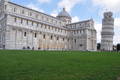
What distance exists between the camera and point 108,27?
94.2 m

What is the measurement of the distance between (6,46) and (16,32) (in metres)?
6.02

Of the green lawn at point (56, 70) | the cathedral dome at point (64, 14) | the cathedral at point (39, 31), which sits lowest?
the green lawn at point (56, 70)

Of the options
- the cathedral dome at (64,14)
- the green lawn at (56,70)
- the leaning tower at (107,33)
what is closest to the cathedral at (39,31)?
the cathedral dome at (64,14)

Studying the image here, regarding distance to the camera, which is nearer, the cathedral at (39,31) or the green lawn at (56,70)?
the green lawn at (56,70)

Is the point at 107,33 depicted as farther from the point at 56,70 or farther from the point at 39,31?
the point at 56,70

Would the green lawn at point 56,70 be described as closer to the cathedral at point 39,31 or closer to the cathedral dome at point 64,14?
the cathedral at point 39,31

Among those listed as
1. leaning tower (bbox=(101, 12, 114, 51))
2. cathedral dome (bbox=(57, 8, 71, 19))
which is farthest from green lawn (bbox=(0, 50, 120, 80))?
leaning tower (bbox=(101, 12, 114, 51))

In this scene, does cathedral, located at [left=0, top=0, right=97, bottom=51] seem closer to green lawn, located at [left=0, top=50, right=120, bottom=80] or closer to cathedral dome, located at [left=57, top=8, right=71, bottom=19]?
cathedral dome, located at [left=57, top=8, right=71, bottom=19]

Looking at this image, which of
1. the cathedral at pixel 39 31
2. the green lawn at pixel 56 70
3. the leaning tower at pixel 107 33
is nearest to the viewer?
the green lawn at pixel 56 70

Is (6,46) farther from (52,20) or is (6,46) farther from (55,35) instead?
(52,20)

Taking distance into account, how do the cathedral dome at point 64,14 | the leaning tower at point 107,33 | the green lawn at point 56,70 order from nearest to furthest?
the green lawn at point 56,70 < the cathedral dome at point 64,14 < the leaning tower at point 107,33

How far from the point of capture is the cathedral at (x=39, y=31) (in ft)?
164

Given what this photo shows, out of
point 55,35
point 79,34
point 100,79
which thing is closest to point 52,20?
point 55,35

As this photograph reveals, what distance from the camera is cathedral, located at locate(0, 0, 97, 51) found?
50.1 metres
